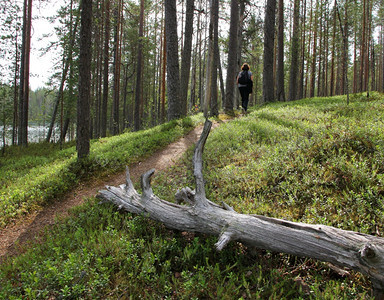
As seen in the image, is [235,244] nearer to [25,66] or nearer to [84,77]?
[84,77]

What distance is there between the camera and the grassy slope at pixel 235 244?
290 cm

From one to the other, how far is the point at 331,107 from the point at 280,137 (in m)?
4.52

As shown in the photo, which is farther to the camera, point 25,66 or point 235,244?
point 25,66

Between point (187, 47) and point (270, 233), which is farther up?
point (187, 47)

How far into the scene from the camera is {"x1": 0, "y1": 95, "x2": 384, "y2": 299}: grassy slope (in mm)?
2898

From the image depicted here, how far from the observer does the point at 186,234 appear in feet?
13.3

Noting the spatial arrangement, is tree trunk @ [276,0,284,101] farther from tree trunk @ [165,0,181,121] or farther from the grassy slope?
the grassy slope

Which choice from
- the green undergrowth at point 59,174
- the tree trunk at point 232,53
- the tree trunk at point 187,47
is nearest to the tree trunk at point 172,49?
the tree trunk at point 187,47

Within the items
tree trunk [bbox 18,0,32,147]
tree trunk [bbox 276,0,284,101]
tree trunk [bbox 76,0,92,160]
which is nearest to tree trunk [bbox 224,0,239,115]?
tree trunk [bbox 276,0,284,101]

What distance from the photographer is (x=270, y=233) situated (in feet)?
9.97

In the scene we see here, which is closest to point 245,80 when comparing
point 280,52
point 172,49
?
point 172,49

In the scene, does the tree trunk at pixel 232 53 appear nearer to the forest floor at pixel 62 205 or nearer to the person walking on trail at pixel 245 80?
the person walking on trail at pixel 245 80

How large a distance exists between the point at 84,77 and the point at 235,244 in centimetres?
633

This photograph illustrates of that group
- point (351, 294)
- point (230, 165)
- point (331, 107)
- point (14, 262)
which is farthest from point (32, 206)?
point (331, 107)
